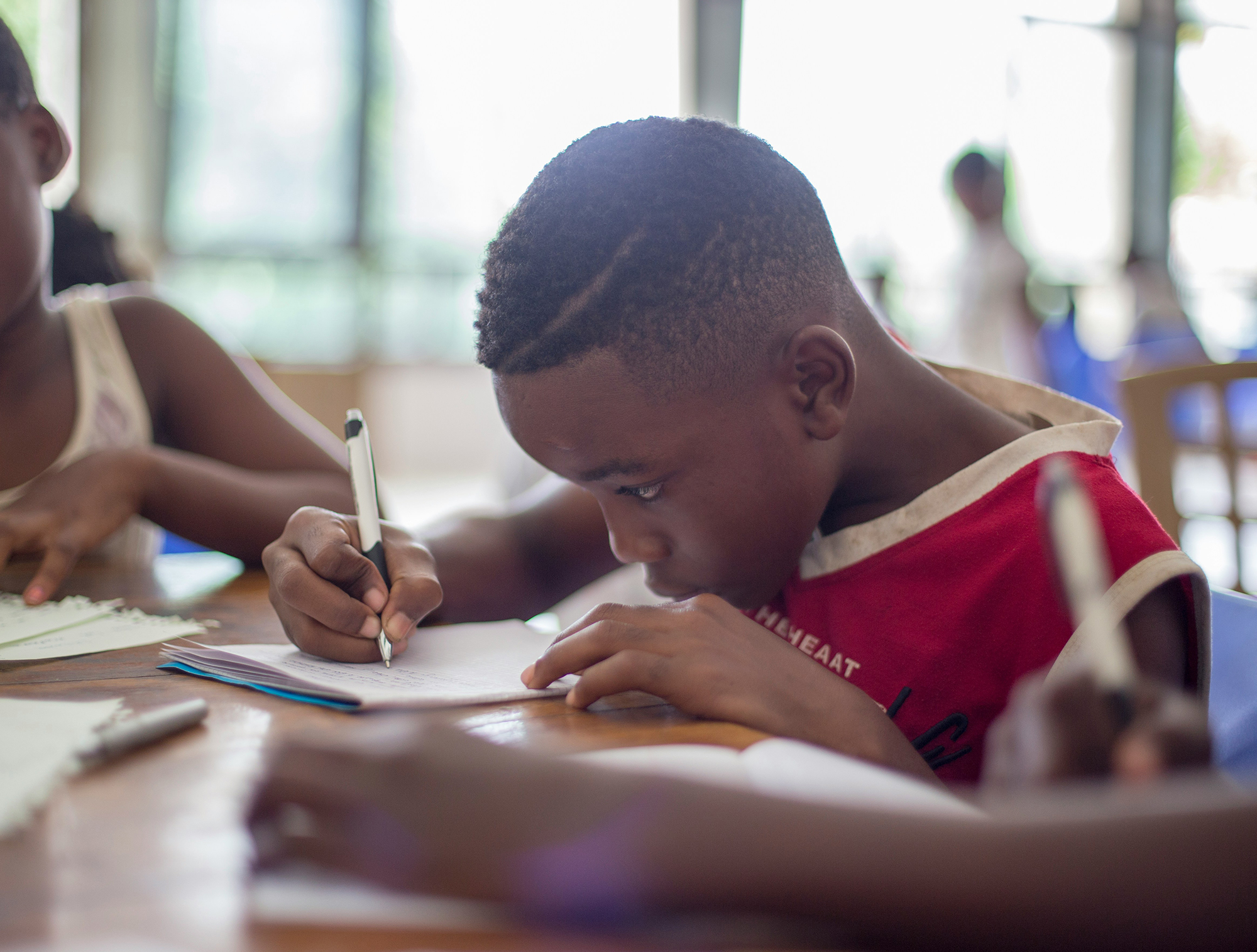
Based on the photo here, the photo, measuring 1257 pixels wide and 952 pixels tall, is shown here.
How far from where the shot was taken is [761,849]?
0.31 meters

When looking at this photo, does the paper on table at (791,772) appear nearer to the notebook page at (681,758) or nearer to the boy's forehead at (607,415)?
the notebook page at (681,758)

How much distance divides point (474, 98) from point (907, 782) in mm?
5544

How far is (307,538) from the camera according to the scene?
719 mm

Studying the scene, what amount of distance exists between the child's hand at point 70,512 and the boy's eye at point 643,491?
0.48m

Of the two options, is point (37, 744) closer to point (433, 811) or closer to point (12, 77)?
point (433, 811)

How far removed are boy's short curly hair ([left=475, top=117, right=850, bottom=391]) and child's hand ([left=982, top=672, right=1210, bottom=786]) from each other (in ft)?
1.37

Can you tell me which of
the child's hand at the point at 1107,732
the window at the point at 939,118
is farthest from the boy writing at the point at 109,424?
the window at the point at 939,118

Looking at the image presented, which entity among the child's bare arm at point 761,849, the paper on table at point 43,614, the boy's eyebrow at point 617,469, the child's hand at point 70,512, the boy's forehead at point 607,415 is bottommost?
the paper on table at point 43,614

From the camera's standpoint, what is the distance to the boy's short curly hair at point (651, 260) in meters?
0.68

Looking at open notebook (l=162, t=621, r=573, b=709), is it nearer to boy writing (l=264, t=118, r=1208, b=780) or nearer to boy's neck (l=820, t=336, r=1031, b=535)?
boy writing (l=264, t=118, r=1208, b=780)

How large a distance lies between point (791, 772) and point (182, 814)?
0.82 ft

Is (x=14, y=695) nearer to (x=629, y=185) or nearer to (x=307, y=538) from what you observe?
(x=307, y=538)

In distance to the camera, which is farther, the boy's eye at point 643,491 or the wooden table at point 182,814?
the boy's eye at point 643,491

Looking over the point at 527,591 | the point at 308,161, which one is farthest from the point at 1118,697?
the point at 308,161
